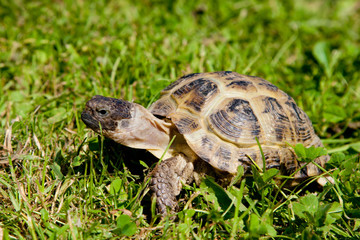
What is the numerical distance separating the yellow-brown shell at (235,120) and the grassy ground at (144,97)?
9.5 inches

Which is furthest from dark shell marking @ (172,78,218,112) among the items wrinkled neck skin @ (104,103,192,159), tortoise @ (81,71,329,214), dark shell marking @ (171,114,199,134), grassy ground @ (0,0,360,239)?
grassy ground @ (0,0,360,239)

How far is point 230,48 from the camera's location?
500 cm

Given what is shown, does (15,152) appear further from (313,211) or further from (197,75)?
(313,211)

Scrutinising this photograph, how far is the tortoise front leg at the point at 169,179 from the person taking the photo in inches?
97.0

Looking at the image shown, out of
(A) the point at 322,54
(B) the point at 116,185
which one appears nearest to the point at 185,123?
(B) the point at 116,185

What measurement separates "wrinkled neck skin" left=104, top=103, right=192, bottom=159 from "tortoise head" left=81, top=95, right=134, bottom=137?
3cm

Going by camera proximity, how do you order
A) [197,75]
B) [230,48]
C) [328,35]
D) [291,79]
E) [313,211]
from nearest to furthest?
[313,211], [197,75], [291,79], [230,48], [328,35]

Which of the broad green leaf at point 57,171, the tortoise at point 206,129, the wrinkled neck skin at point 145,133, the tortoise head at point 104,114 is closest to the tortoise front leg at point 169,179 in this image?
the tortoise at point 206,129

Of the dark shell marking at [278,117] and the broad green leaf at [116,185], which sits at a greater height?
the dark shell marking at [278,117]

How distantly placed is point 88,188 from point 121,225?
17.8 inches

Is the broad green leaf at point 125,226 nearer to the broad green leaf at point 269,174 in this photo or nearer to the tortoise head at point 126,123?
Answer: the tortoise head at point 126,123

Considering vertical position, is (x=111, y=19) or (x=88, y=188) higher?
(x=111, y=19)

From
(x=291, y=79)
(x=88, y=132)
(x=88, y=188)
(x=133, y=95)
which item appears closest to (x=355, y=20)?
(x=291, y=79)

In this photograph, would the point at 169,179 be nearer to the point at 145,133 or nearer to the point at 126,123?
the point at 145,133
